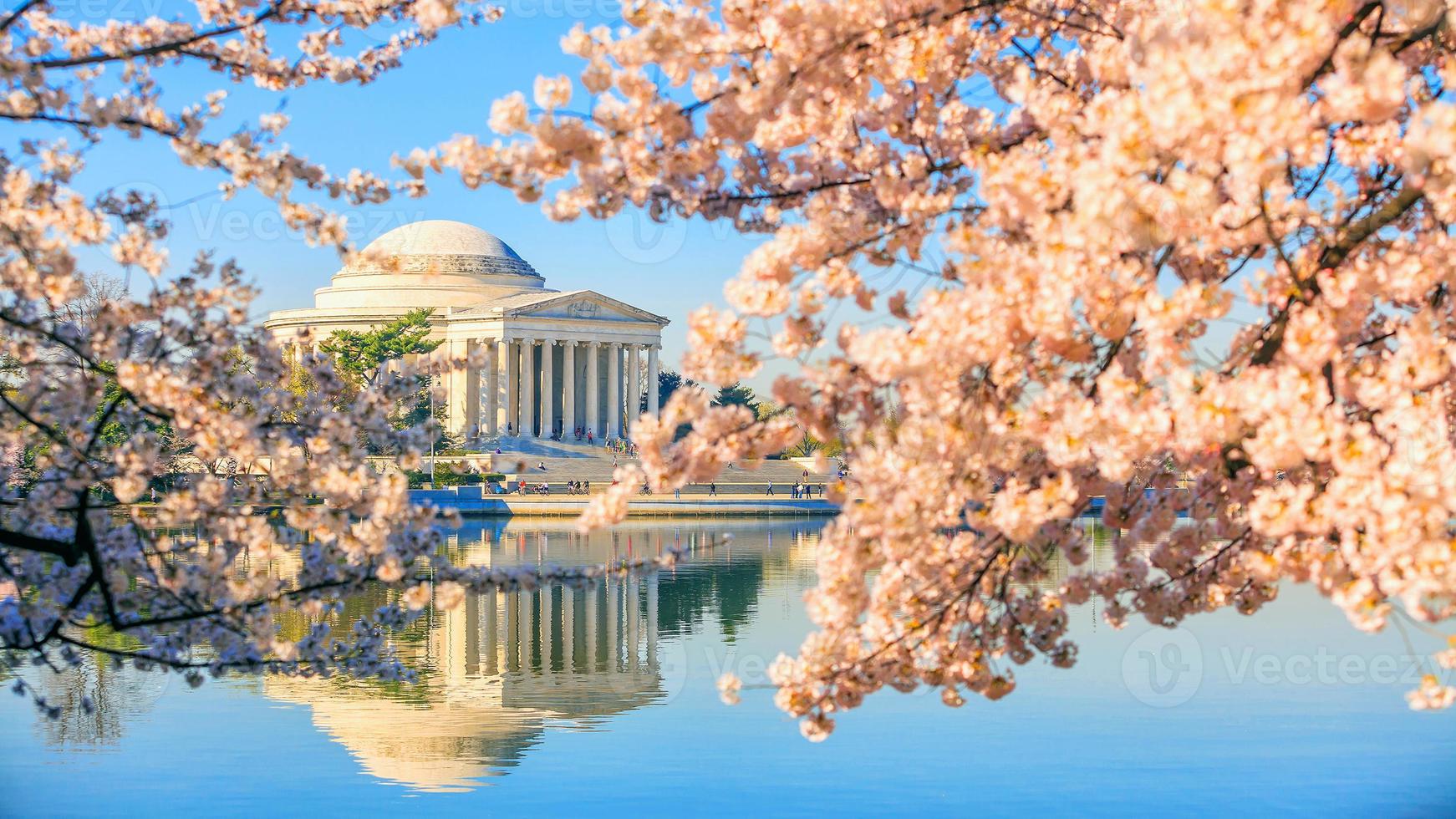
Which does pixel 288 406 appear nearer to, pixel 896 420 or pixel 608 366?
pixel 896 420

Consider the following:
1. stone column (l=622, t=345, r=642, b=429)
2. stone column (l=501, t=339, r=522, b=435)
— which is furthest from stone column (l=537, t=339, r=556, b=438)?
stone column (l=622, t=345, r=642, b=429)

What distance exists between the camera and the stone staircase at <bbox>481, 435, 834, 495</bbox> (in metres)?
67.6

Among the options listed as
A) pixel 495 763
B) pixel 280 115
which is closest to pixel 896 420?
pixel 280 115

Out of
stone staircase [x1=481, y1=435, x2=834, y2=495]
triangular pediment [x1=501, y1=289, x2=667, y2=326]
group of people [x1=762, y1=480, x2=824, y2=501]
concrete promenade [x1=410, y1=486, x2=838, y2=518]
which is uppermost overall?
triangular pediment [x1=501, y1=289, x2=667, y2=326]

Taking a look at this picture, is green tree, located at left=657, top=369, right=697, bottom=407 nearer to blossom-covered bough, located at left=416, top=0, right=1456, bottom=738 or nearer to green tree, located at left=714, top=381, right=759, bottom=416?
green tree, located at left=714, top=381, right=759, bottom=416

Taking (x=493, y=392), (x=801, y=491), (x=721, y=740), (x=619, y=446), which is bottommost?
(x=721, y=740)

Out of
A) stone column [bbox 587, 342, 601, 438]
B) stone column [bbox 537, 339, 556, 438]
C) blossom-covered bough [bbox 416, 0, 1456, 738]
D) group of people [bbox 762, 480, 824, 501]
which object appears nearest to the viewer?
blossom-covered bough [bbox 416, 0, 1456, 738]

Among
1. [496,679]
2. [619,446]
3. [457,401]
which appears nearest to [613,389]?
[457,401]

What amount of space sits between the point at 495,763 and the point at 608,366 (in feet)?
270

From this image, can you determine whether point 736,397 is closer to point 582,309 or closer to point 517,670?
point 582,309

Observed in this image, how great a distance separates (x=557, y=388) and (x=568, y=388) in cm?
408

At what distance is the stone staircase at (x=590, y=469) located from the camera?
6756 cm

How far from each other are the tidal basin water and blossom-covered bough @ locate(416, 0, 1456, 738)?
20.7 ft

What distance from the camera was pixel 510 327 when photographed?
90.6 m
